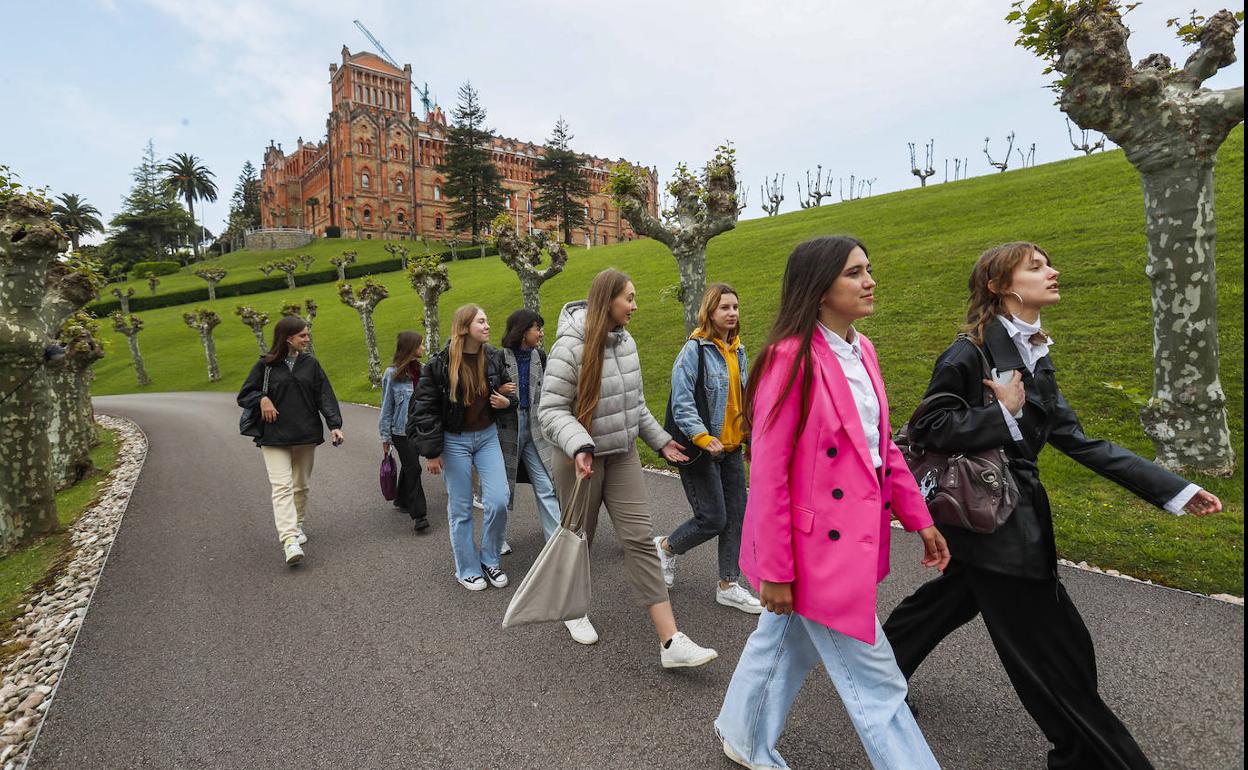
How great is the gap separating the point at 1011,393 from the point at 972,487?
15.6 inches

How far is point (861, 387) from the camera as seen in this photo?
237 cm

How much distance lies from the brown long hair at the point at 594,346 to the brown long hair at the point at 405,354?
347cm

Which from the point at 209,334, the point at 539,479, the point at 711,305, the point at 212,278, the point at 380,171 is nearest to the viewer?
the point at 711,305

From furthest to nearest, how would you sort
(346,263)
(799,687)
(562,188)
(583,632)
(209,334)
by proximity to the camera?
(562,188)
(346,263)
(209,334)
(583,632)
(799,687)

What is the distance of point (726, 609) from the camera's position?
423 centimetres

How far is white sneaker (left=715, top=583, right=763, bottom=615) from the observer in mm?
4141

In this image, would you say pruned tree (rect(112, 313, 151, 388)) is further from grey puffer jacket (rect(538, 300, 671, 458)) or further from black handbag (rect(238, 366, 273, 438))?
grey puffer jacket (rect(538, 300, 671, 458))

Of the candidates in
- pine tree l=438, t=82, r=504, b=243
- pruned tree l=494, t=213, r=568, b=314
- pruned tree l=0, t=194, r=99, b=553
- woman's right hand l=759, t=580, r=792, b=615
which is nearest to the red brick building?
pine tree l=438, t=82, r=504, b=243

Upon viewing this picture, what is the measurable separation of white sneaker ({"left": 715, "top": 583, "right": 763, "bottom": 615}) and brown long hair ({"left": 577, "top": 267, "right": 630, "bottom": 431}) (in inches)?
64.2

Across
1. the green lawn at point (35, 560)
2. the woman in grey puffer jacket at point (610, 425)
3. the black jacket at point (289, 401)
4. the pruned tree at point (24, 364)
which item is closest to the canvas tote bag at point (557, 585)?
the woman in grey puffer jacket at point (610, 425)

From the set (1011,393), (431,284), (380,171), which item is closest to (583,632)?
(1011,393)

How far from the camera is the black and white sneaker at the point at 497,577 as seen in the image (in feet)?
15.8

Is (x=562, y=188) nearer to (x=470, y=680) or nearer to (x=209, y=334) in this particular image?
(x=209, y=334)

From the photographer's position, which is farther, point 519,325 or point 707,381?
point 519,325
